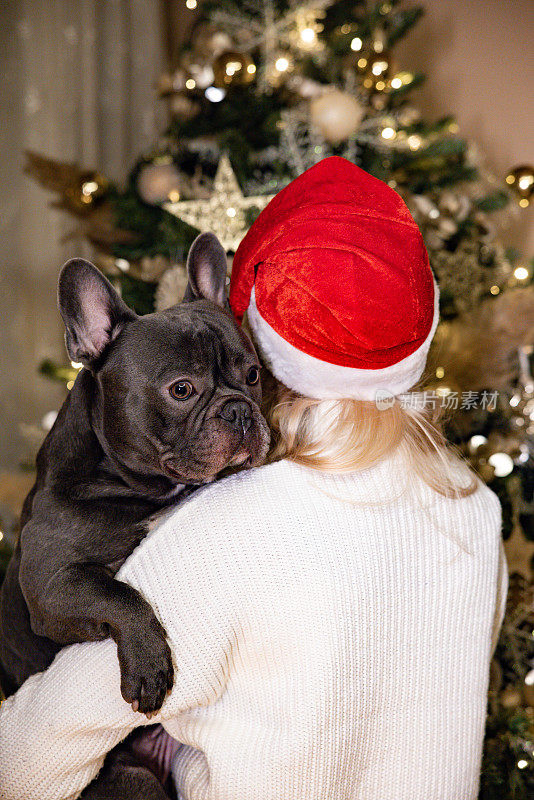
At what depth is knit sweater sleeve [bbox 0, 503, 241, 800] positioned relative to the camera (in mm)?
928

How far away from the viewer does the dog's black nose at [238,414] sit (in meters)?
1.09

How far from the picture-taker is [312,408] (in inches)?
44.1

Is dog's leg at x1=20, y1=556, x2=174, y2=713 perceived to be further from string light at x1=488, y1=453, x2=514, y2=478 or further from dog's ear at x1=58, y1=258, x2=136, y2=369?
string light at x1=488, y1=453, x2=514, y2=478

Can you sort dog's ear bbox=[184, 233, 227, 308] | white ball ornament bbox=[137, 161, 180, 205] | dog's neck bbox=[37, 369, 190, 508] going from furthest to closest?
white ball ornament bbox=[137, 161, 180, 205] → dog's ear bbox=[184, 233, 227, 308] → dog's neck bbox=[37, 369, 190, 508]

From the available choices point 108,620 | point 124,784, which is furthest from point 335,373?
point 124,784

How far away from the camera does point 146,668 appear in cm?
93

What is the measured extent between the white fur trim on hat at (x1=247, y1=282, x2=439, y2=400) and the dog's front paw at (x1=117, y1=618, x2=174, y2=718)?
1.51ft

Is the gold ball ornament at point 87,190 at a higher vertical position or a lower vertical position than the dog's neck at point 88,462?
higher

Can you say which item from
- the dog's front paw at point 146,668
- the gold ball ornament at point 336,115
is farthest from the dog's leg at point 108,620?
the gold ball ornament at point 336,115

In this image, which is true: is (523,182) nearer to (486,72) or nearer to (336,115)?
(336,115)

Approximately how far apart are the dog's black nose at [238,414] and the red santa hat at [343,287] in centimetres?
10

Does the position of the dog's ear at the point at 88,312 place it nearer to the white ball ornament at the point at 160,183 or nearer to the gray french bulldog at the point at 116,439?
the gray french bulldog at the point at 116,439

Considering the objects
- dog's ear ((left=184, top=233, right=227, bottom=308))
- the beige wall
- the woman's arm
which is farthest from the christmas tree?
the woman's arm

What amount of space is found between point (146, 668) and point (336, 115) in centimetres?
177
